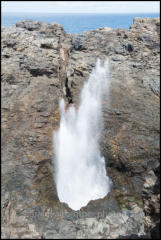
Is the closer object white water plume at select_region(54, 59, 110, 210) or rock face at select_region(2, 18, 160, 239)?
rock face at select_region(2, 18, 160, 239)

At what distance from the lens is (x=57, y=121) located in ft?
83.1

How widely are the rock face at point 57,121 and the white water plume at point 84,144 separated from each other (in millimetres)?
827

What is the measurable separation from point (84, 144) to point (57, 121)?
394 cm

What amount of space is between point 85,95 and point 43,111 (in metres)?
4.77

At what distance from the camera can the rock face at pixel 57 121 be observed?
2148 centimetres

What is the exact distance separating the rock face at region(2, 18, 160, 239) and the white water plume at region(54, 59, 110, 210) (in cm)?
83

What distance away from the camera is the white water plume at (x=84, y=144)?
1007 inches

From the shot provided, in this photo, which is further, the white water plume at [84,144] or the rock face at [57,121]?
the white water plume at [84,144]

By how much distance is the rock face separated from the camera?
846 inches

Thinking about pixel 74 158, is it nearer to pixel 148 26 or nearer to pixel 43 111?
pixel 43 111

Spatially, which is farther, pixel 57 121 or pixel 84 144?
pixel 84 144

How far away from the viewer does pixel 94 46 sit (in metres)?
28.2

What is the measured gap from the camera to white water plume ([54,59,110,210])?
2558 centimetres

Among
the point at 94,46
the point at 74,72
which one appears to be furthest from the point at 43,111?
the point at 94,46
